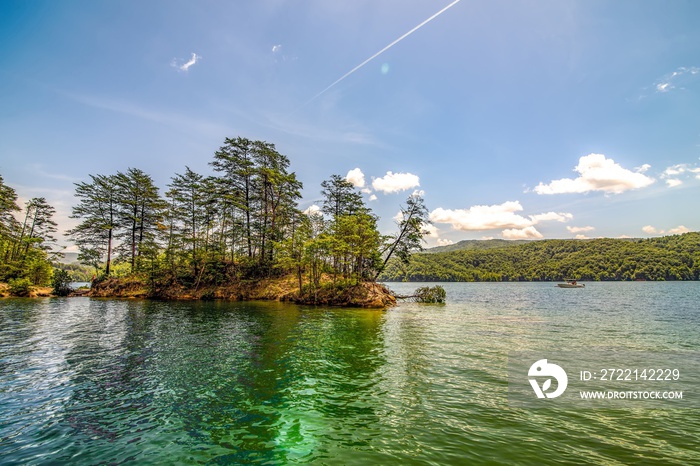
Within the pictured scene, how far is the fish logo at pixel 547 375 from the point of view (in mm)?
9667

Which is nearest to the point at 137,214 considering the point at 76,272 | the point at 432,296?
the point at 432,296

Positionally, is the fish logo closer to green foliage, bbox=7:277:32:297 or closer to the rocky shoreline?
the rocky shoreline

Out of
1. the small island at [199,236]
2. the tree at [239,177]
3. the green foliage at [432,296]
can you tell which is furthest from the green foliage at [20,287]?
the green foliage at [432,296]

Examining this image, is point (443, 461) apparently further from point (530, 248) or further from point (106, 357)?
point (530, 248)

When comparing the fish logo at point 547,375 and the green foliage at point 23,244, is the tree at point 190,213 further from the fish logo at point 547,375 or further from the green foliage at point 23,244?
the fish logo at point 547,375

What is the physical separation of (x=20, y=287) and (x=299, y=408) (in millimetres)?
61021

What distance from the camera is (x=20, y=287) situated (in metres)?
44.2

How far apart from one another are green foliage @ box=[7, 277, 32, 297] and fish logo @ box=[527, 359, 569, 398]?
6637 cm

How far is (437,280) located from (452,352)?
182 m

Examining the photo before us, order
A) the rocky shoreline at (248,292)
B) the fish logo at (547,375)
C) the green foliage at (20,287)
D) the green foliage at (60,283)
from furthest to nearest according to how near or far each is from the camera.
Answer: the green foliage at (60,283) < the green foliage at (20,287) < the rocky shoreline at (248,292) < the fish logo at (547,375)

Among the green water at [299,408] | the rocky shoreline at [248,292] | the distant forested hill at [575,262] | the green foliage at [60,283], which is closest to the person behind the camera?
the green water at [299,408]

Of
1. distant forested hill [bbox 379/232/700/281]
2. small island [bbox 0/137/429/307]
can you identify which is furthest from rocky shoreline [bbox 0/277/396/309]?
distant forested hill [bbox 379/232/700/281]

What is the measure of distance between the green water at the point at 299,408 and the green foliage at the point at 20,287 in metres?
39.8

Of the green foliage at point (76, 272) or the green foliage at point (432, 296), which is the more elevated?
the green foliage at point (76, 272)
